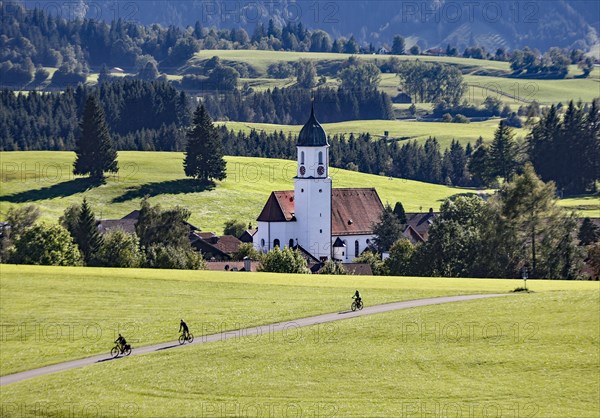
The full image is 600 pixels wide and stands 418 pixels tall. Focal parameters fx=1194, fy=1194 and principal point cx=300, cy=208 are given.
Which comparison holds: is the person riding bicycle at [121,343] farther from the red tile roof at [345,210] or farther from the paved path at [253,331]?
the red tile roof at [345,210]

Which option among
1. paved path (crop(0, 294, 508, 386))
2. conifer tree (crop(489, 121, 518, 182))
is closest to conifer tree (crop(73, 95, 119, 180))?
conifer tree (crop(489, 121, 518, 182))

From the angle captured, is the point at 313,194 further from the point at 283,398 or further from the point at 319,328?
the point at 283,398

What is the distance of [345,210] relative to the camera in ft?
435

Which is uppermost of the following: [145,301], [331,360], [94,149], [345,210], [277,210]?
[94,149]

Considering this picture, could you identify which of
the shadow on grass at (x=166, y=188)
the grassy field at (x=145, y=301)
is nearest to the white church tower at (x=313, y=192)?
the shadow on grass at (x=166, y=188)

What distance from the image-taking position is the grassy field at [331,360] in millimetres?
45438

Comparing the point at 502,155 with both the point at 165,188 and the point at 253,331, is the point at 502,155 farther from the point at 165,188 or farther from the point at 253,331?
the point at 253,331

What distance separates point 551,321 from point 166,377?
19.7 meters

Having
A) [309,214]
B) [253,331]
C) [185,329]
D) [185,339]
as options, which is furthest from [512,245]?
[185,329]

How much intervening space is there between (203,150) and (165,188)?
305 inches

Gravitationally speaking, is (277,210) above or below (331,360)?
below

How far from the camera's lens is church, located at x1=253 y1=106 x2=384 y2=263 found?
412 feet

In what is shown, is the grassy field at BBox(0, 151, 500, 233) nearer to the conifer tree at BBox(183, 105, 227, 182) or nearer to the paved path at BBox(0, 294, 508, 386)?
the conifer tree at BBox(183, 105, 227, 182)

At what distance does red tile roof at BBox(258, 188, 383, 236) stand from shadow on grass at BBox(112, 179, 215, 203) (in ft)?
108
